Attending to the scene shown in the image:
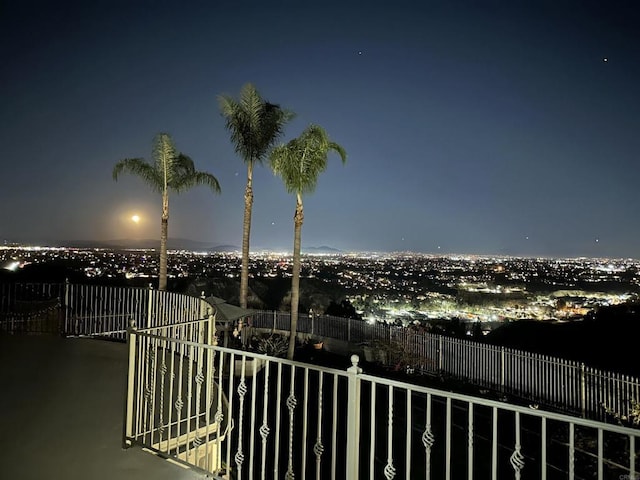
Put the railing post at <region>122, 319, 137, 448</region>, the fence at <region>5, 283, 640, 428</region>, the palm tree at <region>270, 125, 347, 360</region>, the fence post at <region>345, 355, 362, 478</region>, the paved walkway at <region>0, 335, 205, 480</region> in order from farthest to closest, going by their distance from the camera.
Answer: the palm tree at <region>270, 125, 347, 360</region> → the fence at <region>5, 283, 640, 428</region> → the railing post at <region>122, 319, 137, 448</region> → the paved walkway at <region>0, 335, 205, 480</region> → the fence post at <region>345, 355, 362, 478</region>

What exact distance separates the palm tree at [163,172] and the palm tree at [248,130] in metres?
2.92

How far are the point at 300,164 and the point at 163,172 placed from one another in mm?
6560

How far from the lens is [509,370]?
14.0m

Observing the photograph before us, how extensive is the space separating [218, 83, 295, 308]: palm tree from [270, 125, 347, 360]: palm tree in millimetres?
1678

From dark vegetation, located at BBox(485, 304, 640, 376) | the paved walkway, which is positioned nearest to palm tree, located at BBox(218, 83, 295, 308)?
the paved walkway

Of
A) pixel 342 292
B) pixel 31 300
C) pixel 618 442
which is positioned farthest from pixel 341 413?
pixel 342 292

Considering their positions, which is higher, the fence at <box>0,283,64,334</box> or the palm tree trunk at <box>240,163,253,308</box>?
the palm tree trunk at <box>240,163,253,308</box>

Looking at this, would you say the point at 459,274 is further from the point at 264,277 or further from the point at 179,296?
the point at 179,296

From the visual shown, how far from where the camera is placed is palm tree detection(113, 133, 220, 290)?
18797 mm

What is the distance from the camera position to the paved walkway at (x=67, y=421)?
162 inches

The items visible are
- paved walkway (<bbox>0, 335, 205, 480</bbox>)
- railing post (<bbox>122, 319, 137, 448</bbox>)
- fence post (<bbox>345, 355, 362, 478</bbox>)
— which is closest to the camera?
fence post (<bbox>345, 355, 362, 478</bbox>)

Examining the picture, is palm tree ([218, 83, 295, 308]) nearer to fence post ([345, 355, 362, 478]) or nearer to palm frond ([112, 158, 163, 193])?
palm frond ([112, 158, 163, 193])

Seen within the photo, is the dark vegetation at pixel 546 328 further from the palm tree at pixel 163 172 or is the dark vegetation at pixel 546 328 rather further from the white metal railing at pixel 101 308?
the palm tree at pixel 163 172

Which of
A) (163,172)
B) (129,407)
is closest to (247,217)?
(163,172)
